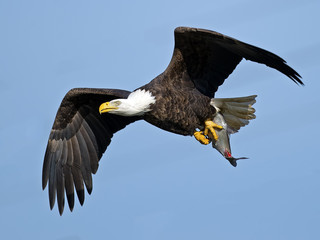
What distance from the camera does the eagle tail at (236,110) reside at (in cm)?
877

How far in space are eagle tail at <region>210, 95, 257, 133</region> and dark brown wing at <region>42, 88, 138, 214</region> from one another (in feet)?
4.68

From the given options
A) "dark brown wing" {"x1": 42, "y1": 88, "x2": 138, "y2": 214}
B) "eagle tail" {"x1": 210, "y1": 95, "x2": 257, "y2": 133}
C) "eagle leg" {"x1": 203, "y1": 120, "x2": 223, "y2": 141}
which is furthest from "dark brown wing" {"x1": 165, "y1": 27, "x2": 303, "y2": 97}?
"dark brown wing" {"x1": 42, "y1": 88, "x2": 138, "y2": 214}

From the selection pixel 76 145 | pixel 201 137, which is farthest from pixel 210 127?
pixel 76 145

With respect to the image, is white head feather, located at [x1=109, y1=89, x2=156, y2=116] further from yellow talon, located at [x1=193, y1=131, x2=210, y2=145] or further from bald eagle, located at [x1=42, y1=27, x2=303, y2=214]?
yellow talon, located at [x1=193, y1=131, x2=210, y2=145]

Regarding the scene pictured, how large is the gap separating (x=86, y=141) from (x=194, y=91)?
205cm

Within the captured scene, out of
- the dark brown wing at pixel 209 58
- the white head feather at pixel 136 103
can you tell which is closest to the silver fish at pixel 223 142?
the dark brown wing at pixel 209 58

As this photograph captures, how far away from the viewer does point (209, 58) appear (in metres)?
8.37

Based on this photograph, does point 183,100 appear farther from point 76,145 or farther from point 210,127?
point 76,145

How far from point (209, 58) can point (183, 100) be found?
59cm

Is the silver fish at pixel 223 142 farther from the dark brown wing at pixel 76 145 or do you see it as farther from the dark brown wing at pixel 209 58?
the dark brown wing at pixel 76 145

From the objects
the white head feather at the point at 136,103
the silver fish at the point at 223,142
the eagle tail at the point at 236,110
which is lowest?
the silver fish at the point at 223,142

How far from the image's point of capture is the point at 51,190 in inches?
379

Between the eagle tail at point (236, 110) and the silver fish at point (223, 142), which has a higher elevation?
the eagle tail at point (236, 110)

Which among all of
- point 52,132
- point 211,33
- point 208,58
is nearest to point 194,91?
point 208,58
